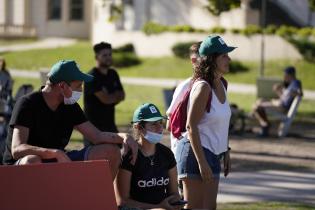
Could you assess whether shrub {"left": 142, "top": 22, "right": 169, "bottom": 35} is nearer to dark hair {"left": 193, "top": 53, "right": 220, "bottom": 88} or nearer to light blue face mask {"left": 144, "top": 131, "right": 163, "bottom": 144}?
dark hair {"left": 193, "top": 53, "right": 220, "bottom": 88}

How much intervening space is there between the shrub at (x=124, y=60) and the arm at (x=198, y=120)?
1017 inches

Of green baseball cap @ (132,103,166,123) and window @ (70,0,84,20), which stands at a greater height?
green baseball cap @ (132,103,166,123)

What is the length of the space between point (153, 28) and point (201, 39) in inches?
93.9

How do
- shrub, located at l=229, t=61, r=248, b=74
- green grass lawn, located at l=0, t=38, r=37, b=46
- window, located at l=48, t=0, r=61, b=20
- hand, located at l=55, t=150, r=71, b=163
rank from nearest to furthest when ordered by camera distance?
hand, located at l=55, t=150, r=71, b=163
shrub, located at l=229, t=61, r=248, b=74
green grass lawn, located at l=0, t=38, r=37, b=46
window, located at l=48, t=0, r=61, b=20

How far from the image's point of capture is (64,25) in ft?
150

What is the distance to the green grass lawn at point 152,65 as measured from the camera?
28.8 m

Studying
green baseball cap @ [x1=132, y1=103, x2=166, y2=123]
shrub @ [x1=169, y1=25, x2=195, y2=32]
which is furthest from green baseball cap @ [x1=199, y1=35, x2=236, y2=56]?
shrub @ [x1=169, y1=25, x2=195, y2=32]

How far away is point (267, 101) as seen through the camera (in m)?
18.0

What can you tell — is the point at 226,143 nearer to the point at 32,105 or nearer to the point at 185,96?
the point at 185,96

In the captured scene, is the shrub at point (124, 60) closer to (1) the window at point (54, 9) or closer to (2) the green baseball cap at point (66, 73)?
(1) the window at point (54, 9)

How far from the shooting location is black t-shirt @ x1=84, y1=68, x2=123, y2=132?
11508mm

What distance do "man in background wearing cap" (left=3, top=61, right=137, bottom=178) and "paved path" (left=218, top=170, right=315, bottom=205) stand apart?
13.2 feet

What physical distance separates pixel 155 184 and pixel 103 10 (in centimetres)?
3421

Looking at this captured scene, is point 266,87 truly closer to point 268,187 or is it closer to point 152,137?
point 268,187
